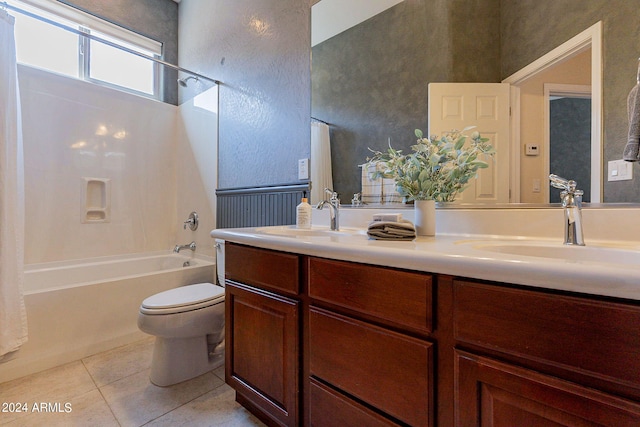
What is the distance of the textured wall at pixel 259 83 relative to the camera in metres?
1.85

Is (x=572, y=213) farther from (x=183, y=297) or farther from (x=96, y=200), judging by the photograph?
(x=96, y=200)

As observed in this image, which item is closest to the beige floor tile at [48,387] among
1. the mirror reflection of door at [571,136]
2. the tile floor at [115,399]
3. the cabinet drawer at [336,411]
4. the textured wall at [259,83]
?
the tile floor at [115,399]

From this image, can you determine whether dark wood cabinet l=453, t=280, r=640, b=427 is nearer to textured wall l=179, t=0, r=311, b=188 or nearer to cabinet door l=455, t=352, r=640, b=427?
cabinet door l=455, t=352, r=640, b=427

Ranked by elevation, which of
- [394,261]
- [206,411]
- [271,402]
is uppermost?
[394,261]

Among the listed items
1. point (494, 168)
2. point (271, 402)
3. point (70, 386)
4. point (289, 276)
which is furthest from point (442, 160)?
point (70, 386)

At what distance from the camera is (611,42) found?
910 millimetres

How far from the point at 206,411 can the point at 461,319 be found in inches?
50.6

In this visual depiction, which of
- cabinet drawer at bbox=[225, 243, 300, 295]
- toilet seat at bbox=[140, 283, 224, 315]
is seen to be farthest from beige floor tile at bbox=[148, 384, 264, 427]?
cabinet drawer at bbox=[225, 243, 300, 295]

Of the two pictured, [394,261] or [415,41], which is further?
[415,41]

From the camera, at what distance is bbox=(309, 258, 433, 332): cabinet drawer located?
0.70 m

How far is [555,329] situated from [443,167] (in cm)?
75

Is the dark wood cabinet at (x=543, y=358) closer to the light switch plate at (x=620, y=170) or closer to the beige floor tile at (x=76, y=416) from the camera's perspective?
the light switch plate at (x=620, y=170)

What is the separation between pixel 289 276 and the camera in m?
1.02

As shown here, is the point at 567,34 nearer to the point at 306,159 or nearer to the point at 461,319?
the point at 461,319
